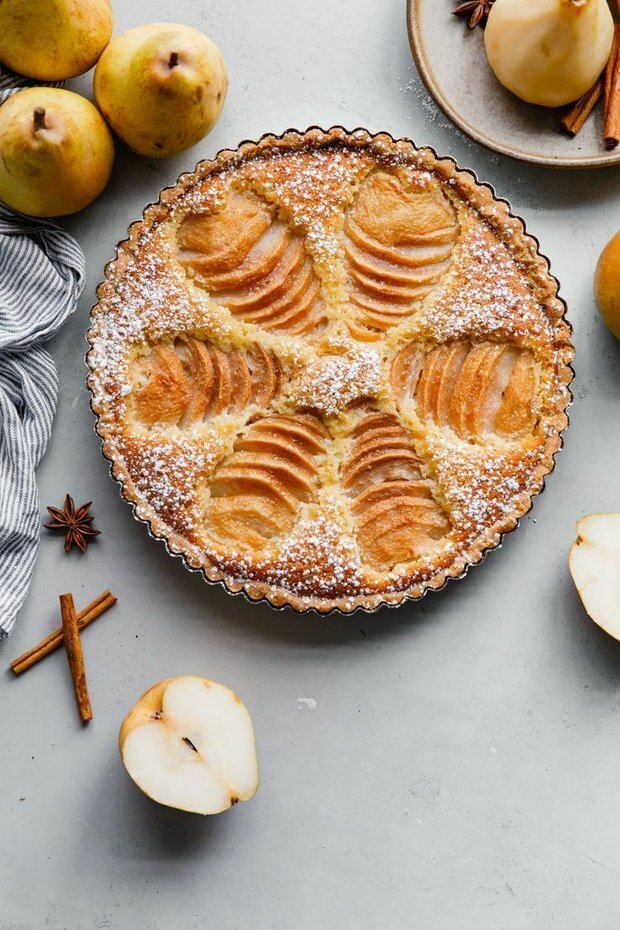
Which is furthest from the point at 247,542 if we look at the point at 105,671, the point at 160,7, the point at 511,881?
the point at 160,7

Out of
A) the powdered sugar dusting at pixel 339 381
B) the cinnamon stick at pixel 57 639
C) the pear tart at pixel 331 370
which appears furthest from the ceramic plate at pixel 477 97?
the cinnamon stick at pixel 57 639

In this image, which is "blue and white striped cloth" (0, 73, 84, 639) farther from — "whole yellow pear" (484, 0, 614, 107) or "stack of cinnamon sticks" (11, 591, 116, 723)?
"whole yellow pear" (484, 0, 614, 107)

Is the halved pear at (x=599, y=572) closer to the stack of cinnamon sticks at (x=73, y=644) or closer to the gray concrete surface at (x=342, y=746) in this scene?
the gray concrete surface at (x=342, y=746)

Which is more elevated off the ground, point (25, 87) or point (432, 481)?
point (25, 87)

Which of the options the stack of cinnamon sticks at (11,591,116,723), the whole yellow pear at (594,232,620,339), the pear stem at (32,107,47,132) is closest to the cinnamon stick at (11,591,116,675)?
the stack of cinnamon sticks at (11,591,116,723)

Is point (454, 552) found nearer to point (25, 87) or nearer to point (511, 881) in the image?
point (511, 881)
